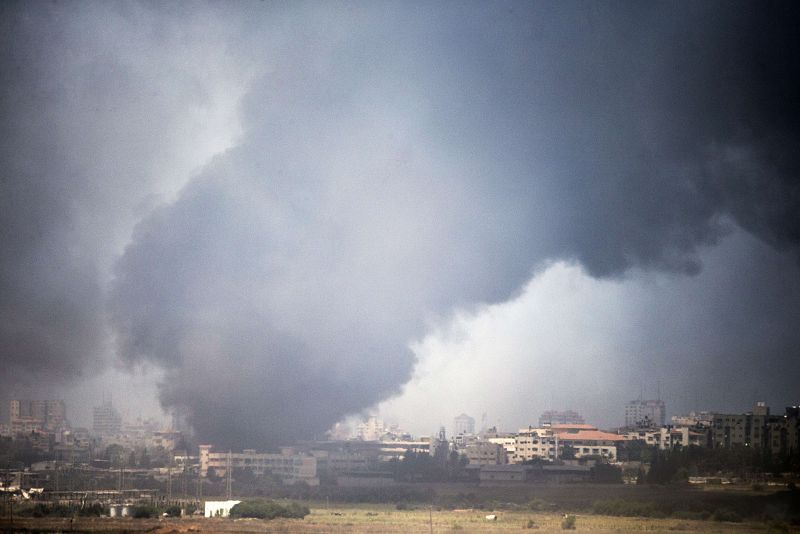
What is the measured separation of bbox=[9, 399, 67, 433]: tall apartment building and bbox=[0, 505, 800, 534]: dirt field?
38.3 m

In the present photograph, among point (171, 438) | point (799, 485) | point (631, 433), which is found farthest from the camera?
point (631, 433)

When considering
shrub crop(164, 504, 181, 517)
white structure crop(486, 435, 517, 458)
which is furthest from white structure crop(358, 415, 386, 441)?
shrub crop(164, 504, 181, 517)

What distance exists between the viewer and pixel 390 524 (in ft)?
108

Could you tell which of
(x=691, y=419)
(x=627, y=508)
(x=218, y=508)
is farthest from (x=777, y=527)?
(x=691, y=419)

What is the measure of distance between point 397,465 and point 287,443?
509 cm

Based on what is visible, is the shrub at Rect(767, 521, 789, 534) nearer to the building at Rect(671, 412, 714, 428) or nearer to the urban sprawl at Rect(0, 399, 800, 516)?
the urban sprawl at Rect(0, 399, 800, 516)

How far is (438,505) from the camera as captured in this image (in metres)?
37.2

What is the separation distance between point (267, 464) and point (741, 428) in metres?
22.6

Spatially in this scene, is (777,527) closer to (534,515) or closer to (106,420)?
(534,515)

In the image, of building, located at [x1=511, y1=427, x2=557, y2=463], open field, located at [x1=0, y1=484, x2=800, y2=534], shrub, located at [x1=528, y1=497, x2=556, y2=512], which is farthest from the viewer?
building, located at [x1=511, y1=427, x2=557, y2=463]

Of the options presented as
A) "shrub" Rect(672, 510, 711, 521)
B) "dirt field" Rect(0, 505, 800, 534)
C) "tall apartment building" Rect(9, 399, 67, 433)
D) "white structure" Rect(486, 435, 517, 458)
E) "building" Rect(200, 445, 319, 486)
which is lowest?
"dirt field" Rect(0, 505, 800, 534)

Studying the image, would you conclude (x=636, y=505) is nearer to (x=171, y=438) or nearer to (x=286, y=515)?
(x=286, y=515)

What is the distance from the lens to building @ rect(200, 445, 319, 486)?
4444cm

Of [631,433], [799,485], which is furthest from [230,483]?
[631,433]
